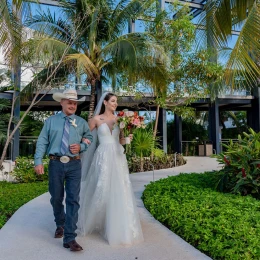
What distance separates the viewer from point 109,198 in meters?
3.61

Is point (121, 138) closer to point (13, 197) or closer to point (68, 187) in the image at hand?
point (68, 187)

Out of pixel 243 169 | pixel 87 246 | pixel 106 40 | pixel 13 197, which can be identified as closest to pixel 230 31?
pixel 243 169

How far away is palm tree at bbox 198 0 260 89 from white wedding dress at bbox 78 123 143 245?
9.21 ft

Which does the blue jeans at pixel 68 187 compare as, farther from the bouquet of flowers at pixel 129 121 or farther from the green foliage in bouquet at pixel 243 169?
the green foliage in bouquet at pixel 243 169

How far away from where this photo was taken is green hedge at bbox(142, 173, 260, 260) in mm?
2992

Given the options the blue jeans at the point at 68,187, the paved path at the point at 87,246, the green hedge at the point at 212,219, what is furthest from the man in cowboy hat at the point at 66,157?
the green hedge at the point at 212,219

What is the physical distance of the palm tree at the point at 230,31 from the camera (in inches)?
209

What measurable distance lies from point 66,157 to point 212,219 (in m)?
1.86

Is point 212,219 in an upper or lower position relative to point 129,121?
lower

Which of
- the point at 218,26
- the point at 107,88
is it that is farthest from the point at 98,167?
the point at 107,88

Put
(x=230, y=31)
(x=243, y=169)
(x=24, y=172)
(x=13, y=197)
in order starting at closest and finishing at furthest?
(x=243, y=169) < (x=230, y=31) < (x=13, y=197) < (x=24, y=172)

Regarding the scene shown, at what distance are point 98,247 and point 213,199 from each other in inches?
74.3

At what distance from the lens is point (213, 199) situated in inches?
172

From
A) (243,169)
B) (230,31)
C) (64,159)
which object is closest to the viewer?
(64,159)
